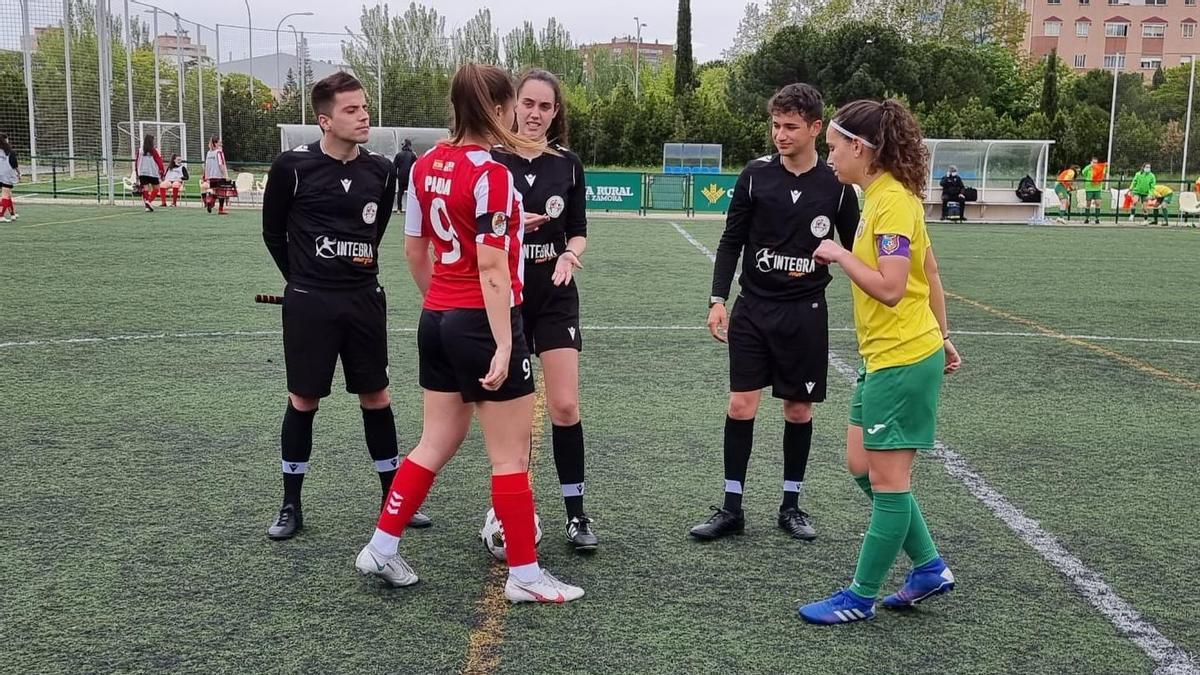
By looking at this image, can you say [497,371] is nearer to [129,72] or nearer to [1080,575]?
[1080,575]

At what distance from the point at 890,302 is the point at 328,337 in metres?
2.40

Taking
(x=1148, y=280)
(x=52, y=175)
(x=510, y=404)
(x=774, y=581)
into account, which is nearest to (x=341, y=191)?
(x=510, y=404)

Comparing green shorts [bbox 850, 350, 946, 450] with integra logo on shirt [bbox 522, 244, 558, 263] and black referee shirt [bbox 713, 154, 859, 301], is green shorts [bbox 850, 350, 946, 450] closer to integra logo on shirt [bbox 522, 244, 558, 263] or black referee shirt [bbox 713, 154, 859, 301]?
black referee shirt [bbox 713, 154, 859, 301]

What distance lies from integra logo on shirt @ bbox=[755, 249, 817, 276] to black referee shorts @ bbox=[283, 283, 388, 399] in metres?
1.71

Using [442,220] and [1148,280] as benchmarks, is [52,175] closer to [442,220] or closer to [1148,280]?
[1148,280]

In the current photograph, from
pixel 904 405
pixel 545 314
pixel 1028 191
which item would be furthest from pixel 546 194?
pixel 1028 191

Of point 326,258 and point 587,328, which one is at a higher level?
point 326,258

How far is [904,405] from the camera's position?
3740mm

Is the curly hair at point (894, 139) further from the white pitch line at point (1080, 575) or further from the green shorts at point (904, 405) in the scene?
the white pitch line at point (1080, 575)

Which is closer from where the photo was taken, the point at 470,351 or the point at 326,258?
the point at 470,351

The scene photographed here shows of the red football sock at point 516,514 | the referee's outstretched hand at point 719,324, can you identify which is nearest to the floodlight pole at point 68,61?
the referee's outstretched hand at point 719,324

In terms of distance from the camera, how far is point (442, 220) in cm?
380

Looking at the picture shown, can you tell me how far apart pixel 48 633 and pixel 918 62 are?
2409 inches

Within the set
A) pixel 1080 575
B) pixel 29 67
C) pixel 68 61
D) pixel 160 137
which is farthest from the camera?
pixel 160 137
